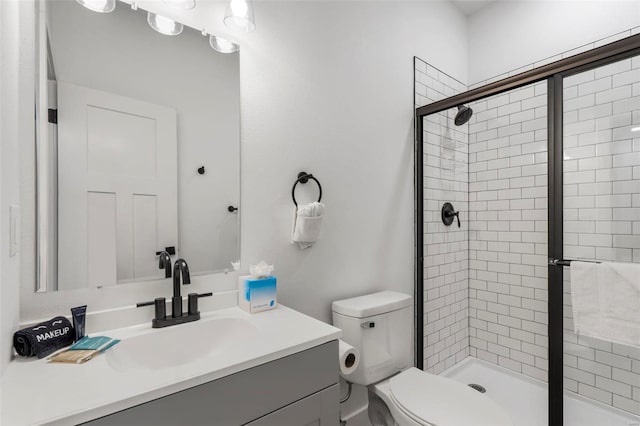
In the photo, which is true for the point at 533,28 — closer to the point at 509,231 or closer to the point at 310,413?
the point at 509,231

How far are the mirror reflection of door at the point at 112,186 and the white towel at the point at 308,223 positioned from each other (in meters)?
0.52

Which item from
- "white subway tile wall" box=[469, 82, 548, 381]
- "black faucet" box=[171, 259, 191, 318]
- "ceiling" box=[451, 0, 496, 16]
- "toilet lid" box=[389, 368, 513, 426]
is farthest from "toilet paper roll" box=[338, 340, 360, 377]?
"ceiling" box=[451, 0, 496, 16]

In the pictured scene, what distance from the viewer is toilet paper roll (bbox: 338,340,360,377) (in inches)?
46.9

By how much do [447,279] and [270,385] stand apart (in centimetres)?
181

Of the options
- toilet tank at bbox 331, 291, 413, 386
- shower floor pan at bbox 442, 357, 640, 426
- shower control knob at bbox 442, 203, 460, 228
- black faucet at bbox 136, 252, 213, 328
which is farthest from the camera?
shower control knob at bbox 442, 203, 460, 228

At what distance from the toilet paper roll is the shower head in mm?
1792

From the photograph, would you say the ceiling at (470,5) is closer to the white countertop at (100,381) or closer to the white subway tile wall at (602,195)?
the white subway tile wall at (602,195)

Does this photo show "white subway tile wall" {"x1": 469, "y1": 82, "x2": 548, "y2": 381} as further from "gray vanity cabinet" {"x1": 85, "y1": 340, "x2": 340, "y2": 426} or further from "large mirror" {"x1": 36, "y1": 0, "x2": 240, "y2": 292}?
"large mirror" {"x1": 36, "y1": 0, "x2": 240, "y2": 292}

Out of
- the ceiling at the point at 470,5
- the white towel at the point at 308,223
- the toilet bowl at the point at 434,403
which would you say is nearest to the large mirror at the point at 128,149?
the white towel at the point at 308,223

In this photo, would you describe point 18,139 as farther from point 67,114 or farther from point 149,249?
point 149,249

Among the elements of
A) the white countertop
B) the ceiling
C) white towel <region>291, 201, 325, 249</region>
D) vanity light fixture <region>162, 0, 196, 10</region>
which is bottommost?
the white countertop

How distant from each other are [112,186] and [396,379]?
4.78 ft

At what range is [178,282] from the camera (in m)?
1.14

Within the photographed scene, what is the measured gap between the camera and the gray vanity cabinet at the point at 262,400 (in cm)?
72
